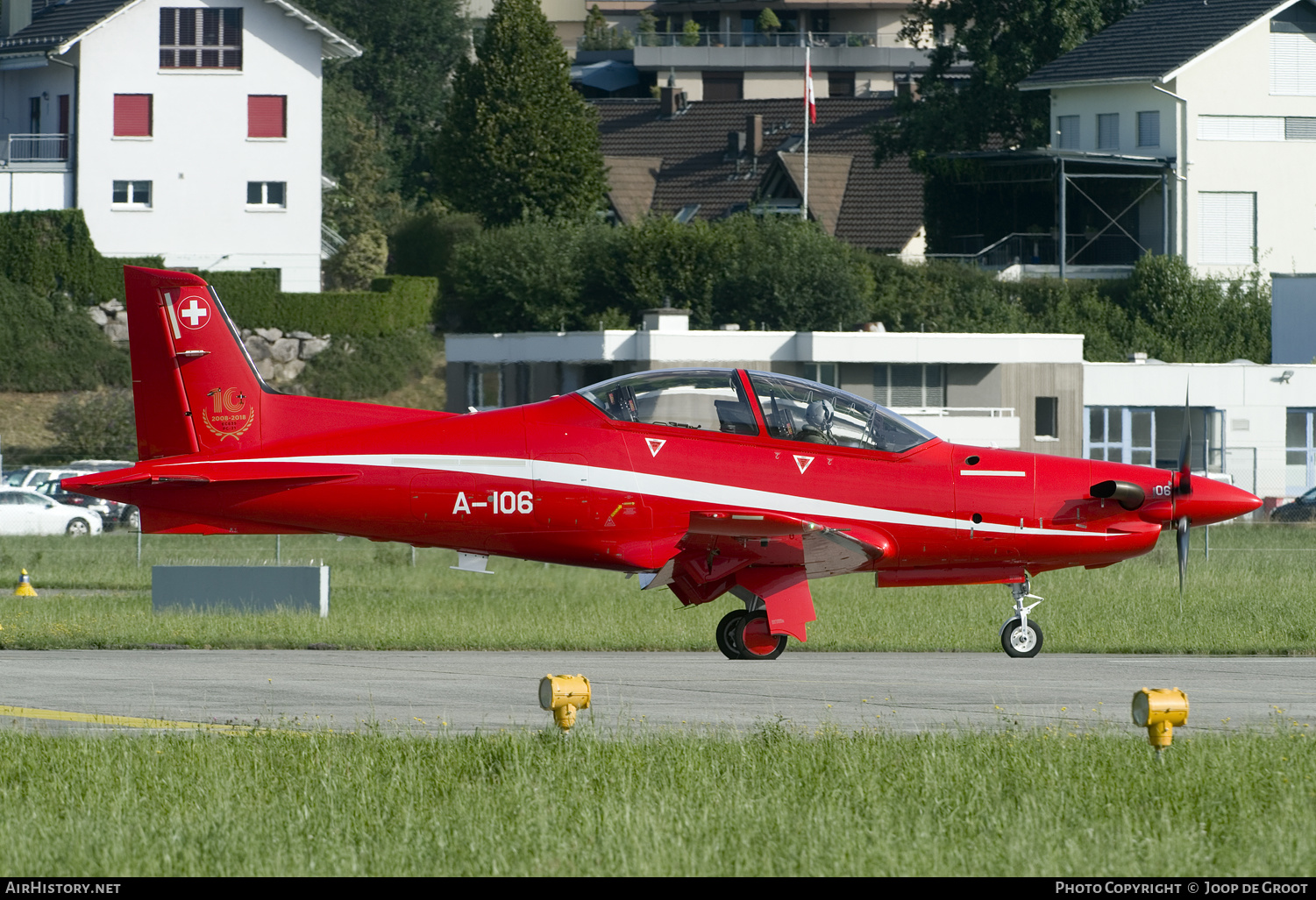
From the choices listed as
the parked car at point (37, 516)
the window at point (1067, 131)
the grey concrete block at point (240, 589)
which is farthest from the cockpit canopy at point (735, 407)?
the window at point (1067, 131)

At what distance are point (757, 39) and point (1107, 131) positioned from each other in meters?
42.5

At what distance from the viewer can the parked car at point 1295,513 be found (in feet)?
142

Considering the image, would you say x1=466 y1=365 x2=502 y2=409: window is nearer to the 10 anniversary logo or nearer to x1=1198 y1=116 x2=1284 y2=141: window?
x1=1198 y1=116 x2=1284 y2=141: window

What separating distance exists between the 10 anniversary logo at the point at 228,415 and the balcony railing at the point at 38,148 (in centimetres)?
4586

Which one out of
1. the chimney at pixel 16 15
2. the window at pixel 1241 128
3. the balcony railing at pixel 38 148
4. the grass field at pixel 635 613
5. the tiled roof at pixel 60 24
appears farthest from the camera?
the window at pixel 1241 128

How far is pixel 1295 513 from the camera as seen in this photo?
43.5 m

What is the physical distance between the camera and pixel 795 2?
110 metres

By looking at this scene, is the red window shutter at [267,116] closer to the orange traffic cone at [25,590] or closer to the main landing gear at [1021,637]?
the orange traffic cone at [25,590]

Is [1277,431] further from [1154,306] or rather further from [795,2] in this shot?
[795,2]

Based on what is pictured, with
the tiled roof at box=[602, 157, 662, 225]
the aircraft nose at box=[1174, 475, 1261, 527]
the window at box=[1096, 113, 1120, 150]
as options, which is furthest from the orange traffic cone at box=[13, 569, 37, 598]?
the tiled roof at box=[602, 157, 662, 225]

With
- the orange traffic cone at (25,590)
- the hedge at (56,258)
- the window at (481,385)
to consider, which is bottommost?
the orange traffic cone at (25,590)

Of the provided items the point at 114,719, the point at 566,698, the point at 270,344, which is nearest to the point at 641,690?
the point at 566,698

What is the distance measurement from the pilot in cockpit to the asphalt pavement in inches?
80.8

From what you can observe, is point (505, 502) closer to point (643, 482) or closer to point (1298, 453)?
point (643, 482)
